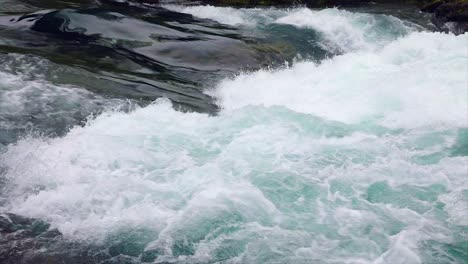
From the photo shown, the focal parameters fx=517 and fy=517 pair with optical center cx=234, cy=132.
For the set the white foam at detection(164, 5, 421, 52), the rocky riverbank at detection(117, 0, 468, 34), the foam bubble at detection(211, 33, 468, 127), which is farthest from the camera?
the rocky riverbank at detection(117, 0, 468, 34)

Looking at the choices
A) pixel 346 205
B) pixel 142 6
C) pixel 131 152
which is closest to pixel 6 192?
pixel 131 152

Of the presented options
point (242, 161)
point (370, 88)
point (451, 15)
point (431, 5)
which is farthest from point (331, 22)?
point (242, 161)

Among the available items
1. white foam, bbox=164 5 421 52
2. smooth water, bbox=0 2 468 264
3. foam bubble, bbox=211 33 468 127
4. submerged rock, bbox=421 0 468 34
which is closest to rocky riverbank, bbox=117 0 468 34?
submerged rock, bbox=421 0 468 34

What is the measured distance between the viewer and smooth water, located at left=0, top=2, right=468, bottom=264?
21.8 ft

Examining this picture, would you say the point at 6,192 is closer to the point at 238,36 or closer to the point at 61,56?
the point at 61,56

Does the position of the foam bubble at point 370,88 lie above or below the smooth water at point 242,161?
above

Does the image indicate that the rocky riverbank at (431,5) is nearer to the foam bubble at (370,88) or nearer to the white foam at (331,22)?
the white foam at (331,22)

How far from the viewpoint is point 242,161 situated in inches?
329

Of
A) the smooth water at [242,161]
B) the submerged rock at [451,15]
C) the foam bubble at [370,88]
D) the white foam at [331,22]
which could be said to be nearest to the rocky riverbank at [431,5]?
the submerged rock at [451,15]

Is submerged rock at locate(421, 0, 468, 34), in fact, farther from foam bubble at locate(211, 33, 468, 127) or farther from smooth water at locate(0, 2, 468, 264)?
smooth water at locate(0, 2, 468, 264)

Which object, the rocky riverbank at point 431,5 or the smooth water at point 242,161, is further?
the rocky riverbank at point 431,5

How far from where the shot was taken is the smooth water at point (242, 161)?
6.64 metres

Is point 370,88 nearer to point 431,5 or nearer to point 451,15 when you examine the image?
point 451,15

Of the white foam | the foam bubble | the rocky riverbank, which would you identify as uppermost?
the rocky riverbank
